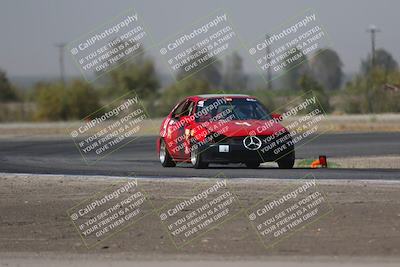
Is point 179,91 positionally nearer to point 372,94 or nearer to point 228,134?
point 372,94

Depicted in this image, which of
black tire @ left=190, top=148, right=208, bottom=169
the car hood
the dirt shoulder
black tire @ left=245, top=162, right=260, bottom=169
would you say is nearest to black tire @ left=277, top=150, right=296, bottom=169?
the car hood

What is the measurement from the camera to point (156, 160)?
1070 inches

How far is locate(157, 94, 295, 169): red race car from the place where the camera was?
20.8 m

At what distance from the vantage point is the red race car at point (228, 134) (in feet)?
68.3

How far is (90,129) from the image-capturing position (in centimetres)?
5184

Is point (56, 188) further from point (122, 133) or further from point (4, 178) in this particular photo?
point (122, 133)

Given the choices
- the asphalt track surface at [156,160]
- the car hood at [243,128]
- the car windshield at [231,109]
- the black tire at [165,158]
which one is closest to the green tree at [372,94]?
the asphalt track surface at [156,160]

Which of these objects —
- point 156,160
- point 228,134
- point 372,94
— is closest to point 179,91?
point 372,94

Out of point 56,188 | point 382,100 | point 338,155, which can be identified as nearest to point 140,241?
point 56,188

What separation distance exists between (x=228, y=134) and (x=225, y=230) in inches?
310

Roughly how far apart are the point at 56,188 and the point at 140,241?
5.69 m

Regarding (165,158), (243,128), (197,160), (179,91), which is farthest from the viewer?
(179,91)

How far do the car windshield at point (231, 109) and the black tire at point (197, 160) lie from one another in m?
0.65

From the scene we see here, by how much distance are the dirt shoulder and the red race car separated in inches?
123
